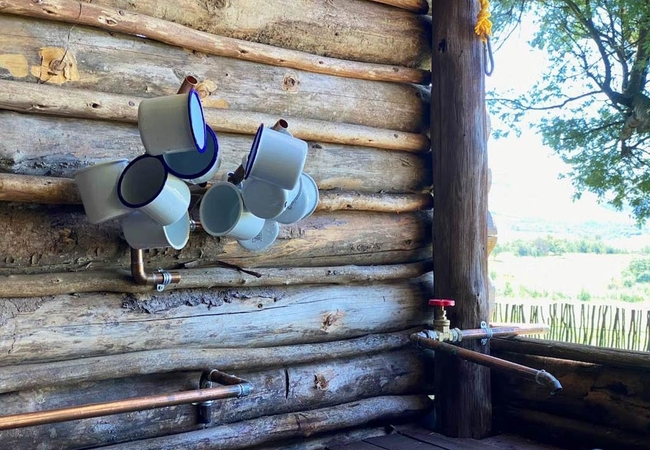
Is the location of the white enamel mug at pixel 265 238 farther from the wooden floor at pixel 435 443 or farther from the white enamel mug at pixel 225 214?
the wooden floor at pixel 435 443

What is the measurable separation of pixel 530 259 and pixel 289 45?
5.00 metres

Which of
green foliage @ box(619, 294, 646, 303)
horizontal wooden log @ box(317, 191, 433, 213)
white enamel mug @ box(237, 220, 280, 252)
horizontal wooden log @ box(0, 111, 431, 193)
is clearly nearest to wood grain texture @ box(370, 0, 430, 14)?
horizontal wooden log @ box(0, 111, 431, 193)

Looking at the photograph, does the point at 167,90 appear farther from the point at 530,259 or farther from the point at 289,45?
the point at 530,259

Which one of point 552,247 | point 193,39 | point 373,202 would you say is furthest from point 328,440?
point 552,247

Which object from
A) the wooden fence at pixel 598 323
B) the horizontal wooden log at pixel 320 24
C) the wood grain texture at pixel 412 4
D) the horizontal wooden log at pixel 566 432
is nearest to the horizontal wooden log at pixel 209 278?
the horizontal wooden log at pixel 566 432

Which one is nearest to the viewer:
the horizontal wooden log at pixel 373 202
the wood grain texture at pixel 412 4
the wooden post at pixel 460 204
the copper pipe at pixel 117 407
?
the copper pipe at pixel 117 407

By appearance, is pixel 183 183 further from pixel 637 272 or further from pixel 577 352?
pixel 637 272

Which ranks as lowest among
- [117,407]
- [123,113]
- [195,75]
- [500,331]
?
[117,407]

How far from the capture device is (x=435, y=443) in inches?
115

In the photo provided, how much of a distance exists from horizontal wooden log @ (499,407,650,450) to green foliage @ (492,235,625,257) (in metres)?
3.83

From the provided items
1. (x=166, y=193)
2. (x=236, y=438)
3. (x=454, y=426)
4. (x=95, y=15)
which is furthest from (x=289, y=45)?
(x=454, y=426)

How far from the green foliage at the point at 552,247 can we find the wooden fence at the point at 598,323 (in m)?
2.03

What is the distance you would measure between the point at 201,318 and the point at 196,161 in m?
0.65

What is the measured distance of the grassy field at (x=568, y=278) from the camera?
6016 mm
